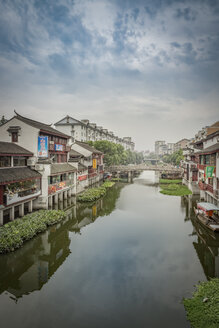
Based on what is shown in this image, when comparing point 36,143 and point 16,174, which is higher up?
point 36,143

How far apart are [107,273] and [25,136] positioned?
66.1 ft

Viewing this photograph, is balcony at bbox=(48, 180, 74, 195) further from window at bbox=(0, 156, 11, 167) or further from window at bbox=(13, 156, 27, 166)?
window at bbox=(0, 156, 11, 167)

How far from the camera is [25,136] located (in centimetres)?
2647

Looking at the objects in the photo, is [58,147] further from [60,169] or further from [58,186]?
[58,186]

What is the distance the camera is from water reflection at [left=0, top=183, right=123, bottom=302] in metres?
12.4

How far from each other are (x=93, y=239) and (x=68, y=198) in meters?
16.8

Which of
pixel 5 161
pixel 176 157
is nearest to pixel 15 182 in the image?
pixel 5 161

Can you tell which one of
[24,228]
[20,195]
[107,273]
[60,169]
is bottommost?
[107,273]

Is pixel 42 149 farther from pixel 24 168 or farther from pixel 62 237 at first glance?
pixel 62 237

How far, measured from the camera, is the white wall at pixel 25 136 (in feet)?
85.8

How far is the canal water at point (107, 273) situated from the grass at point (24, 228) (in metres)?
0.63

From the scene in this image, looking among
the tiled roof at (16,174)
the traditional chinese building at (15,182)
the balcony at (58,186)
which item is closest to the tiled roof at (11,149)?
the traditional chinese building at (15,182)

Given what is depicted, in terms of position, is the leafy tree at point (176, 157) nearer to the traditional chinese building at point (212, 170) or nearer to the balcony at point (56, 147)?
the traditional chinese building at point (212, 170)

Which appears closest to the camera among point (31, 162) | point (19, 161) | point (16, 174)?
point (16, 174)
